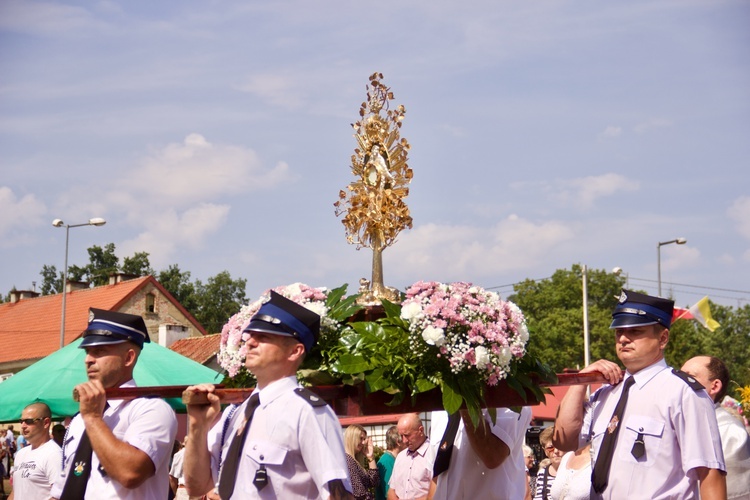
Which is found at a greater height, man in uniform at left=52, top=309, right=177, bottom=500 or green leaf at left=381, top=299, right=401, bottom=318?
green leaf at left=381, top=299, right=401, bottom=318

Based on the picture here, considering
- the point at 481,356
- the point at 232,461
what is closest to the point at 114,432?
the point at 232,461

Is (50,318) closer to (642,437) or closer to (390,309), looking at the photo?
(390,309)

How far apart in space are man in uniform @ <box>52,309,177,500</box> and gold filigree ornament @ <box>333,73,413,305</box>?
1051 centimetres

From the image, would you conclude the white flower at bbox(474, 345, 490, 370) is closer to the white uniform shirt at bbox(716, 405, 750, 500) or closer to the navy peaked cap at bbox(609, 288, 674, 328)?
the navy peaked cap at bbox(609, 288, 674, 328)

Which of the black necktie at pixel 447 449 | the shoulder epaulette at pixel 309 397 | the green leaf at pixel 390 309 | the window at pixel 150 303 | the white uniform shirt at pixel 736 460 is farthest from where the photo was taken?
the window at pixel 150 303

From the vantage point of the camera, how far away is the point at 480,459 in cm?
657

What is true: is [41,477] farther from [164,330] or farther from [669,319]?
[164,330]

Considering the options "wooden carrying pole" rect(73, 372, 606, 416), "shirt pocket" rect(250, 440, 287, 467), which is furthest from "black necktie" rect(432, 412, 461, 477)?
"shirt pocket" rect(250, 440, 287, 467)

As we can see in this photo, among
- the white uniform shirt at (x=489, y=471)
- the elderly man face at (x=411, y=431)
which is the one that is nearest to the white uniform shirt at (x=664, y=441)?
the white uniform shirt at (x=489, y=471)

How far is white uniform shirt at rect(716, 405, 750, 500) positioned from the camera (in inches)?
284

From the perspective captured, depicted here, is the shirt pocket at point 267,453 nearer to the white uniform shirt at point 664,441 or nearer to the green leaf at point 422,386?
the green leaf at point 422,386

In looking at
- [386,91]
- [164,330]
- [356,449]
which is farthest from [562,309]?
[356,449]

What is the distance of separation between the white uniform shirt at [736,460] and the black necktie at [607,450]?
1.87m

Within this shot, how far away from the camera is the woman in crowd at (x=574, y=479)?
27.6ft
